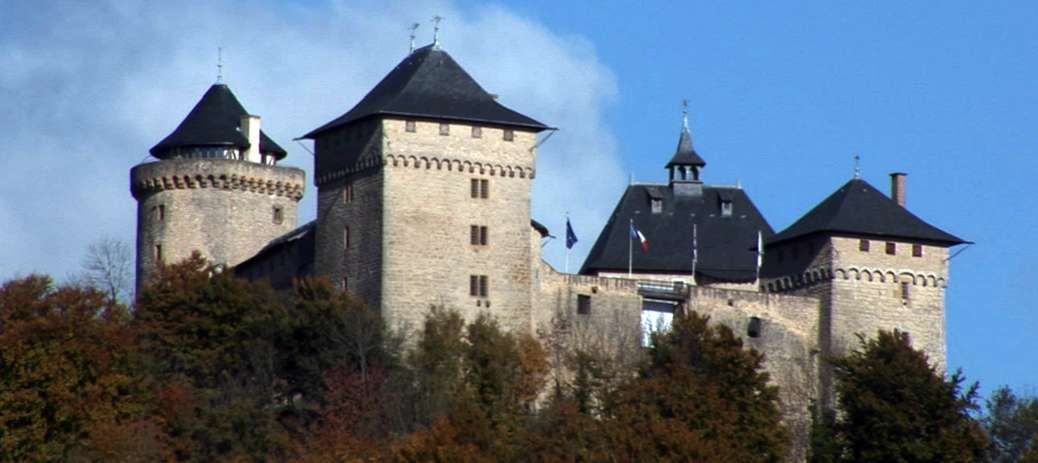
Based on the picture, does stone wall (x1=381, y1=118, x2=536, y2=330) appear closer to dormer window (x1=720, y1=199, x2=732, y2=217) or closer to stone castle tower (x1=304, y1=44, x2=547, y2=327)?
stone castle tower (x1=304, y1=44, x2=547, y2=327)

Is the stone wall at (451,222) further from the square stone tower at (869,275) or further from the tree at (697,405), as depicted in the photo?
the square stone tower at (869,275)

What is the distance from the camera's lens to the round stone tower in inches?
3211

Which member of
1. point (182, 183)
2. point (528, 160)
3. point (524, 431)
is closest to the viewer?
point (524, 431)

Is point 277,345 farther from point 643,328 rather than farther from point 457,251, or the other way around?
point 643,328

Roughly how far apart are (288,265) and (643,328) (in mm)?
9022

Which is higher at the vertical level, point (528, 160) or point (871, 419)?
point (528, 160)

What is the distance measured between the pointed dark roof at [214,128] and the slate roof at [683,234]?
31.0ft

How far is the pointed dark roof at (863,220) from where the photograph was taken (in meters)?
80.4

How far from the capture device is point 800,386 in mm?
79125

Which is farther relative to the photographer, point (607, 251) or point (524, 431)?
point (607, 251)

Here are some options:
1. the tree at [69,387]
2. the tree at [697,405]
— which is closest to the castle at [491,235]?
the tree at [697,405]

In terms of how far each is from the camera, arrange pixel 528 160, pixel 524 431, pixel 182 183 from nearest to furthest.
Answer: pixel 524 431
pixel 528 160
pixel 182 183

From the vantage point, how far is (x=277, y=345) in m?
71.9

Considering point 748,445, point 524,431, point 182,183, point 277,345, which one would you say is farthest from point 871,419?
point 182,183
